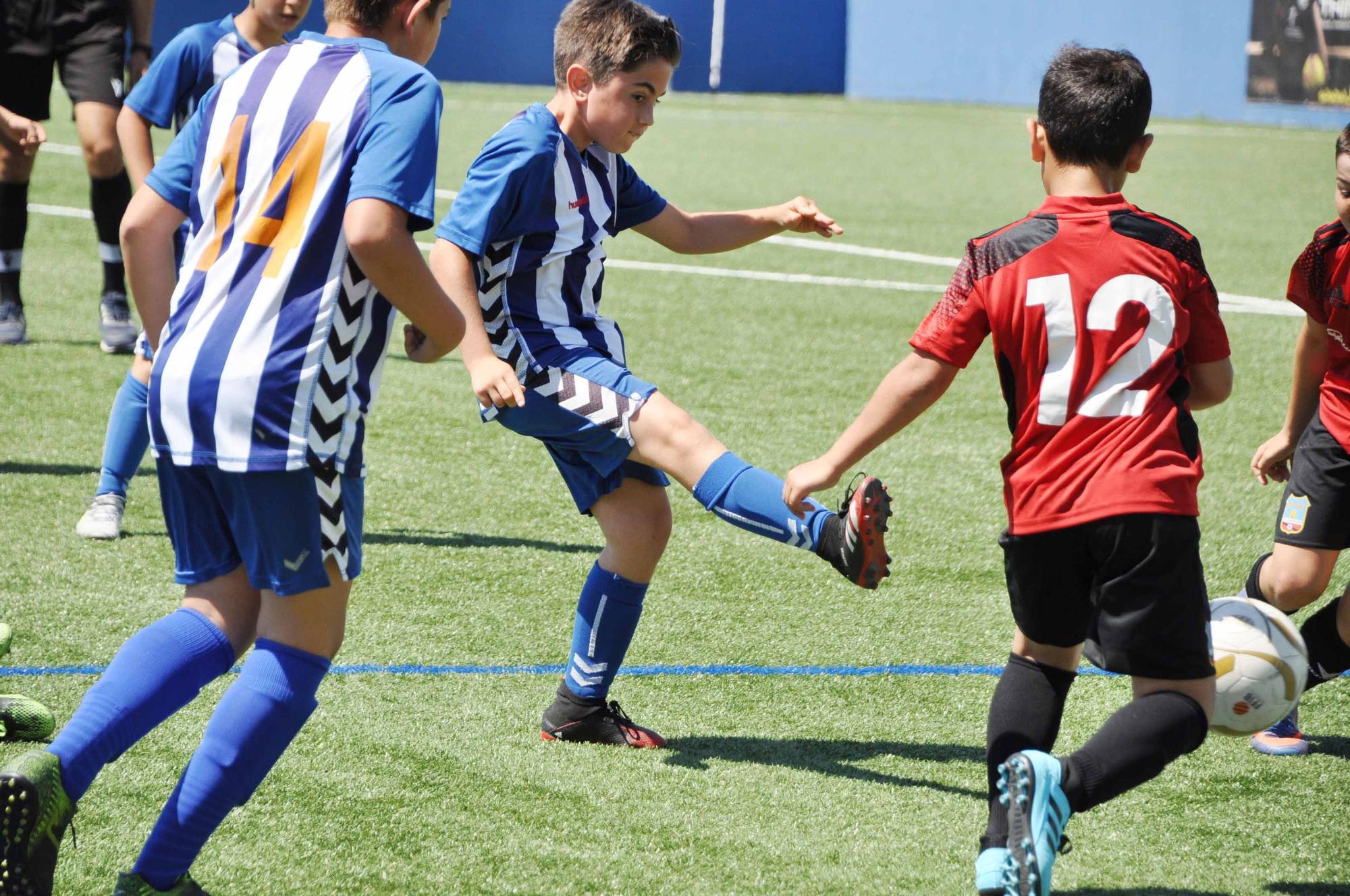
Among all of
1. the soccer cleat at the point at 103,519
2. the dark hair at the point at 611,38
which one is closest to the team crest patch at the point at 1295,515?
the dark hair at the point at 611,38

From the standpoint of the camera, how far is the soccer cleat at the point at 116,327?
7.18 metres

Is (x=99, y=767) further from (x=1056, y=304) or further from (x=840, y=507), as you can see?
(x=1056, y=304)

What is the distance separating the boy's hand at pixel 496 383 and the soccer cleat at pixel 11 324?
5.14 meters

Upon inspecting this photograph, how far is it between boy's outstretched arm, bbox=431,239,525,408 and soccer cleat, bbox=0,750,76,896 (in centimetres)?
97

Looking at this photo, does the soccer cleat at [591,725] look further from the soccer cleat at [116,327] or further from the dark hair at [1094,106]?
the soccer cleat at [116,327]

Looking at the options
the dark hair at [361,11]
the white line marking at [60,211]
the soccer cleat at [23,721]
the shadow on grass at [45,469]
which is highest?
the dark hair at [361,11]

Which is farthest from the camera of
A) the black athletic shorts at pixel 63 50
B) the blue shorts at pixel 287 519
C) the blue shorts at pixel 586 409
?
the black athletic shorts at pixel 63 50

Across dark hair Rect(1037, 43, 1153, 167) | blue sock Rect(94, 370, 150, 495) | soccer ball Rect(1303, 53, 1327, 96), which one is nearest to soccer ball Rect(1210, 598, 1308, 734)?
dark hair Rect(1037, 43, 1153, 167)

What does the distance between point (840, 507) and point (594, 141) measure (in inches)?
39.2

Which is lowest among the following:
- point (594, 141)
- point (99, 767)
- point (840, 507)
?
point (99, 767)

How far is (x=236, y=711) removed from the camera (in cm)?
232

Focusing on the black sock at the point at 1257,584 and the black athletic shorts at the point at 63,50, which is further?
the black athletic shorts at the point at 63,50

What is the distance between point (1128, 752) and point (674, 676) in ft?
4.85

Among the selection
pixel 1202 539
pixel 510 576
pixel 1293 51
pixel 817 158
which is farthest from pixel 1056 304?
pixel 1293 51
